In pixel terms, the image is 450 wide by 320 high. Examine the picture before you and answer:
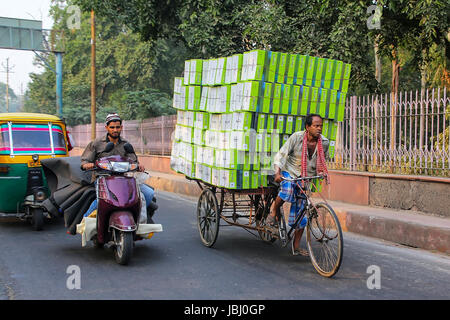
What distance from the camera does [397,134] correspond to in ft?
31.3

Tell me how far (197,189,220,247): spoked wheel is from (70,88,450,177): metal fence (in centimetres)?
388

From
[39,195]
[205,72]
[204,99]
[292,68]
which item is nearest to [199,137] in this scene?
[204,99]

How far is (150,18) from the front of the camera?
55.9 ft

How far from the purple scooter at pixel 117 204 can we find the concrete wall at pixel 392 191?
4.98 m

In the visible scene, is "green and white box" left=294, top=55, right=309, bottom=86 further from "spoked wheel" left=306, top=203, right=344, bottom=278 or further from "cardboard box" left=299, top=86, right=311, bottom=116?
"spoked wheel" left=306, top=203, right=344, bottom=278

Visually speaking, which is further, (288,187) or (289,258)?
(289,258)

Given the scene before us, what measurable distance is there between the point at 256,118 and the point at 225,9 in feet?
35.0

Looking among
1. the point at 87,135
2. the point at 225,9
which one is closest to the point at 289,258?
the point at 225,9

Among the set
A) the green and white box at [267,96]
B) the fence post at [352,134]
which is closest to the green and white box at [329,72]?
the green and white box at [267,96]

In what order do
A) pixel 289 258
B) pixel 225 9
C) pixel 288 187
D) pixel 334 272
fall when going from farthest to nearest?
pixel 225 9
pixel 289 258
pixel 288 187
pixel 334 272

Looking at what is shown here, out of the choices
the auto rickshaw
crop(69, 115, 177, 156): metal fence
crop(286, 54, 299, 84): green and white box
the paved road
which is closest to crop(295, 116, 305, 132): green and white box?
crop(286, 54, 299, 84): green and white box

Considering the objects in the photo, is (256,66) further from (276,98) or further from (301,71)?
(301,71)

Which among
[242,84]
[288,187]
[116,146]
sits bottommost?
[288,187]
